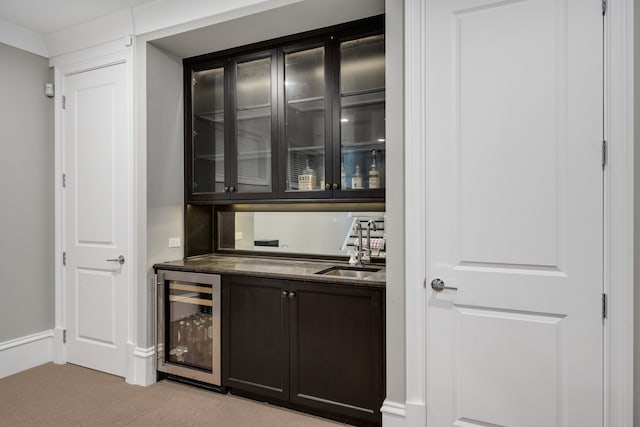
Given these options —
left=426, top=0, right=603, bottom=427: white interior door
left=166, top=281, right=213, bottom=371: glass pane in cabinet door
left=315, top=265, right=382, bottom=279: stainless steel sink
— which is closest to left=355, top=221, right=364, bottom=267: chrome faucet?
left=315, top=265, right=382, bottom=279: stainless steel sink

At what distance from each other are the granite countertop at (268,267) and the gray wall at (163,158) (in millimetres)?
206

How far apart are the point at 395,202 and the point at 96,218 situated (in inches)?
94.3

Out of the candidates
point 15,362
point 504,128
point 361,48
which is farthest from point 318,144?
point 15,362

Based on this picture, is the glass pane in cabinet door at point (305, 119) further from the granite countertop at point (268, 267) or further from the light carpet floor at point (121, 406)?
the light carpet floor at point (121, 406)

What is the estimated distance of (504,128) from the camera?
6.20ft

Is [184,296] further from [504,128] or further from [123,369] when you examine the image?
[504,128]

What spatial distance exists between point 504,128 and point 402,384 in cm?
142

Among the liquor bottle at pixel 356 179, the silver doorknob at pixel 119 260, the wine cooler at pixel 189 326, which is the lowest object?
the wine cooler at pixel 189 326

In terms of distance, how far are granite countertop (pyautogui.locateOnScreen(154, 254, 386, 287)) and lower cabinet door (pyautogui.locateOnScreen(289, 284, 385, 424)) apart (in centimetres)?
5

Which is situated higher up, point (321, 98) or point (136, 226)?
point (321, 98)

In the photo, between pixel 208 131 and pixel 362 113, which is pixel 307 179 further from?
pixel 208 131

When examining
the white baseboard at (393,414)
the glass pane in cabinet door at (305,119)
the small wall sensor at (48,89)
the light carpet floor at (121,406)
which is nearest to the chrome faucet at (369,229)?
the glass pane in cabinet door at (305,119)

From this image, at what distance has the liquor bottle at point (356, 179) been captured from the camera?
2650 mm

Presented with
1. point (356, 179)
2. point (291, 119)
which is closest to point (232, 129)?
point (291, 119)
